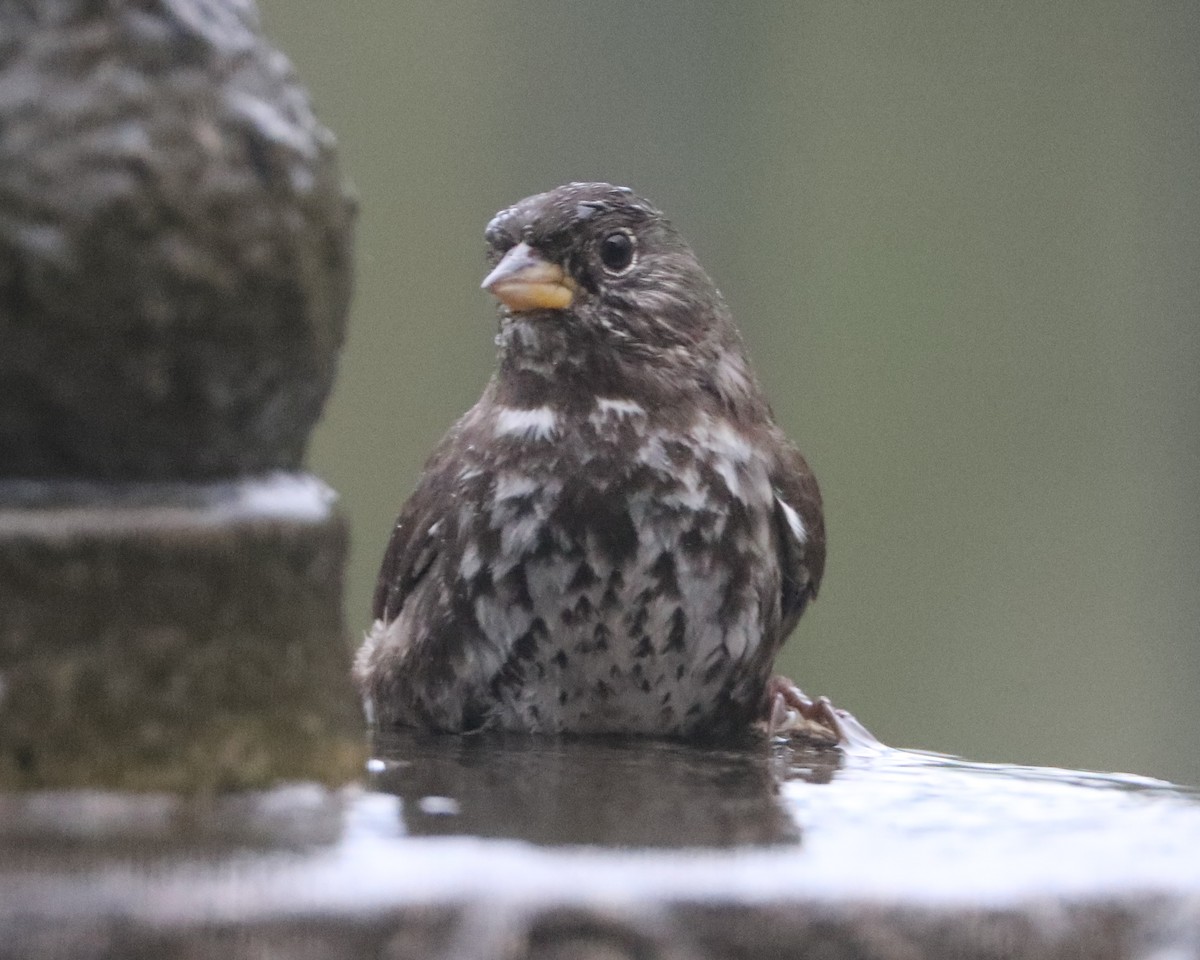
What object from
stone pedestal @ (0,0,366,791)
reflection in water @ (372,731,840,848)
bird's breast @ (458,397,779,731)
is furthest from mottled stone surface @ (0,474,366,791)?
bird's breast @ (458,397,779,731)

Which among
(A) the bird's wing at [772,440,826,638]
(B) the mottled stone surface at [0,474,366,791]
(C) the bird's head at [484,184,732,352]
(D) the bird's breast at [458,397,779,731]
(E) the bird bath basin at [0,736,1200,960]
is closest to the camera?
(E) the bird bath basin at [0,736,1200,960]

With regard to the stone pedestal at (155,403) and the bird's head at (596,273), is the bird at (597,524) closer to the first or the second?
the bird's head at (596,273)

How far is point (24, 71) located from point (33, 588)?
42 centimetres

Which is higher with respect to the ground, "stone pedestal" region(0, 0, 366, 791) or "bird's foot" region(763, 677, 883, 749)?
"stone pedestal" region(0, 0, 366, 791)

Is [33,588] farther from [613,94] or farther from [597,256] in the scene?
[613,94]

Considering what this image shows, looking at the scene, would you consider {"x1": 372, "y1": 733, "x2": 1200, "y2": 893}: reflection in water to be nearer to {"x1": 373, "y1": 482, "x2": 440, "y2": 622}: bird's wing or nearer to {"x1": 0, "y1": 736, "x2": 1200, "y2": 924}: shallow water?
{"x1": 0, "y1": 736, "x2": 1200, "y2": 924}: shallow water

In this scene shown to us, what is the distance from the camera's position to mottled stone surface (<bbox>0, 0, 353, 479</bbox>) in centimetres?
150

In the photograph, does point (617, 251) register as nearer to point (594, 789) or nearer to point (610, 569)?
point (610, 569)

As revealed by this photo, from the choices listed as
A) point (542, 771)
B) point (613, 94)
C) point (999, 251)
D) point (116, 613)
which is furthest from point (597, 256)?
A: point (999, 251)

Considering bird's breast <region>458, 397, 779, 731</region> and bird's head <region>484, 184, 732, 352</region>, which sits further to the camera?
bird's head <region>484, 184, 732, 352</region>

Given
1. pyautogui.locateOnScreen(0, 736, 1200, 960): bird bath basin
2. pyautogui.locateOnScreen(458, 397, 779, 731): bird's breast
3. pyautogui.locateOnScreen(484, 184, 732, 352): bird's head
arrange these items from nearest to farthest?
1. pyautogui.locateOnScreen(0, 736, 1200, 960): bird bath basin
2. pyautogui.locateOnScreen(458, 397, 779, 731): bird's breast
3. pyautogui.locateOnScreen(484, 184, 732, 352): bird's head

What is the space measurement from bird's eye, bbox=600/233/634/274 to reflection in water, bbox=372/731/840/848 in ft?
2.50

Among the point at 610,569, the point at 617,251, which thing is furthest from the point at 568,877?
the point at 617,251

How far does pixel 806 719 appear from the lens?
9.26ft
